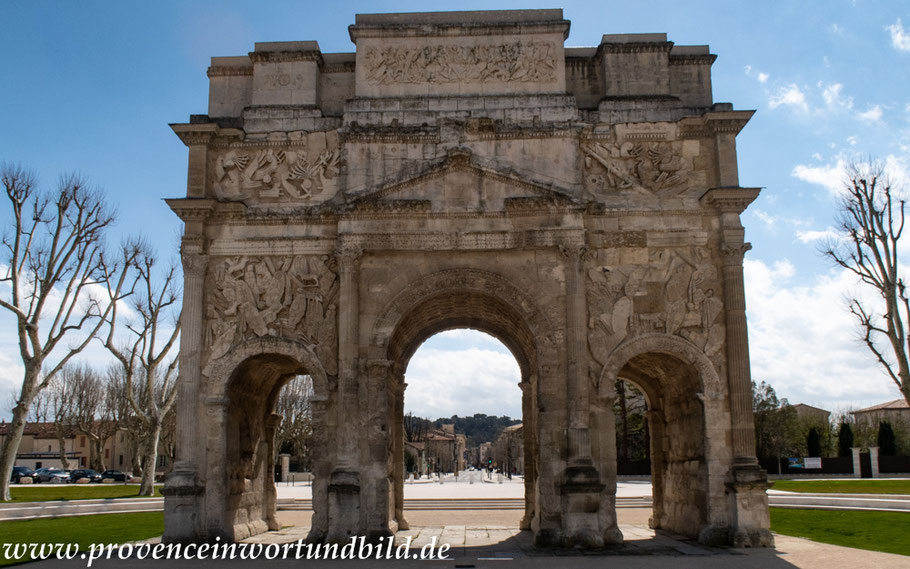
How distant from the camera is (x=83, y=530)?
20.0 metres

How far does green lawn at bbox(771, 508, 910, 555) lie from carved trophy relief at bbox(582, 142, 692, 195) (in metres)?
8.35

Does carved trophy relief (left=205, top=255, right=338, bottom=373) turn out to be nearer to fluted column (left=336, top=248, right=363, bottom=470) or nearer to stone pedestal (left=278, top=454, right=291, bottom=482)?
fluted column (left=336, top=248, right=363, bottom=470)

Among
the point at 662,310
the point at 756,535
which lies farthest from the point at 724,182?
the point at 756,535

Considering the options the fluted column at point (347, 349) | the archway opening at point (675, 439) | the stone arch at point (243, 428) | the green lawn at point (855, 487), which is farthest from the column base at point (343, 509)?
the green lawn at point (855, 487)

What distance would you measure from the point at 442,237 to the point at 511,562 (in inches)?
281

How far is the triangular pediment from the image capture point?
1778 centimetres

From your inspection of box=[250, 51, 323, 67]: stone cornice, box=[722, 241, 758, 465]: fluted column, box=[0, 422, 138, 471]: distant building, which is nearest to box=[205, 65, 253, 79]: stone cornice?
box=[250, 51, 323, 67]: stone cornice

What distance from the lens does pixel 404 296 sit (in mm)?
17625

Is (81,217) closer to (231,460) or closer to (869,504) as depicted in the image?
(231,460)

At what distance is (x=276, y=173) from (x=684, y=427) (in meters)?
11.2

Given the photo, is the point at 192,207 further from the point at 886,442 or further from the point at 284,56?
the point at 886,442

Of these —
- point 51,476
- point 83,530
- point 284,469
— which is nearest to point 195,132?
point 83,530

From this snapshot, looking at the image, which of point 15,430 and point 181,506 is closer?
point 181,506

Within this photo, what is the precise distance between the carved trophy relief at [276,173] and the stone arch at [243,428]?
3.53m
